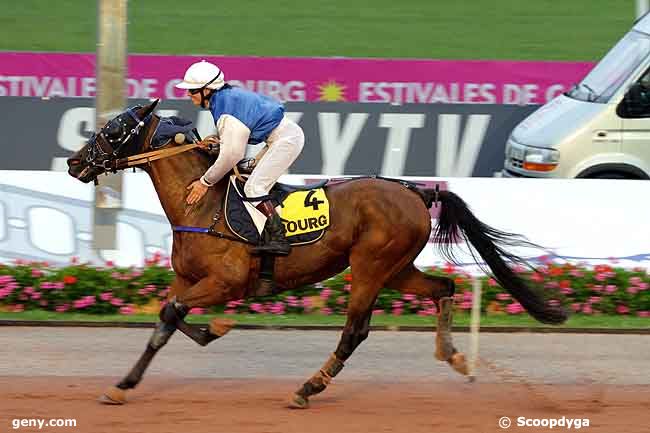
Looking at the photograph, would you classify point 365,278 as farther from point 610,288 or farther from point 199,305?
point 610,288

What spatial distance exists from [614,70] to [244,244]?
317 inches

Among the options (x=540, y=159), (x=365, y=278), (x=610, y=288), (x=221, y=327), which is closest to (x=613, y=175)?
(x=540, y=159)

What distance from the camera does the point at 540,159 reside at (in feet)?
47.3

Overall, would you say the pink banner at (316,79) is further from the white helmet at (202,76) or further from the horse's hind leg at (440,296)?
the white helmet at (202,76)

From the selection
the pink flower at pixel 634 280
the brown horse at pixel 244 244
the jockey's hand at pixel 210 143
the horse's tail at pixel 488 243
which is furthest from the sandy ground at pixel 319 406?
the pink flower at pixel 634 280

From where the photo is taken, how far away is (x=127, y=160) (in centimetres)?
816

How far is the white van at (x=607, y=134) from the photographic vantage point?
46.6ft

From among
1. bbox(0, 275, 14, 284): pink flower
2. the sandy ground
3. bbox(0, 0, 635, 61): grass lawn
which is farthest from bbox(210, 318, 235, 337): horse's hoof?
bbox(0, 0, 635, 61): grass lawn

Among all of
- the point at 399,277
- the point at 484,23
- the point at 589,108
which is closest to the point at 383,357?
the point at 399,277

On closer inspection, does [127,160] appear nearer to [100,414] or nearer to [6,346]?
[100,414]

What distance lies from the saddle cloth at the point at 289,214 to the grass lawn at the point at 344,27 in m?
15.7

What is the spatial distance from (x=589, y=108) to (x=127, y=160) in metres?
7.83

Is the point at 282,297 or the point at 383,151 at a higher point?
the point at 383,151
